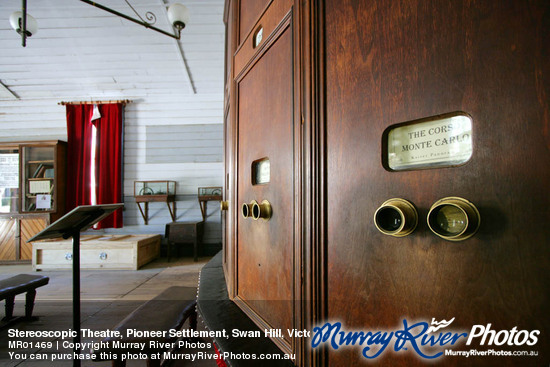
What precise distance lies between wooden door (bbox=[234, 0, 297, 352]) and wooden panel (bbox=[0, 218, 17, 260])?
5.61m

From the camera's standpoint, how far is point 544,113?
35cm

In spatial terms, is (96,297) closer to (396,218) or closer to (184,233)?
(184,233)

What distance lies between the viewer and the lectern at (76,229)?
1441 millimetres

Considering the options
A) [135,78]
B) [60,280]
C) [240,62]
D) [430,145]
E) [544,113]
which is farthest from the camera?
[135,78]

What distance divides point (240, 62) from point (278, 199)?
2.08 ft

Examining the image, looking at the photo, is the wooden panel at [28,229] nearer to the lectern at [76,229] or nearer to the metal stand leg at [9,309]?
the metal stand leg at [9,309]

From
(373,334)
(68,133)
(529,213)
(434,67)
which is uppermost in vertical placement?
(68,133)

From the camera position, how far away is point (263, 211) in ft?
2.68

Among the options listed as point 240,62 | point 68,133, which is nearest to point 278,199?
point 240,62

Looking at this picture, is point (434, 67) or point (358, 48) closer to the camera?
point (434, 67)

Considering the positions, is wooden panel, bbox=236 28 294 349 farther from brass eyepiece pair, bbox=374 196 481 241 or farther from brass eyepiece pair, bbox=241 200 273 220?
brass eyepiece pair, bbox=374 196 481 241

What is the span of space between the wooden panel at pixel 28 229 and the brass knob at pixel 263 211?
543cm

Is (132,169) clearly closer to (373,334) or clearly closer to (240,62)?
(240,62)

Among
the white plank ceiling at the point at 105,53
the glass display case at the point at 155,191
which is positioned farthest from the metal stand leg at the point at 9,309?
the white plank ceiling at the point at 105,53
